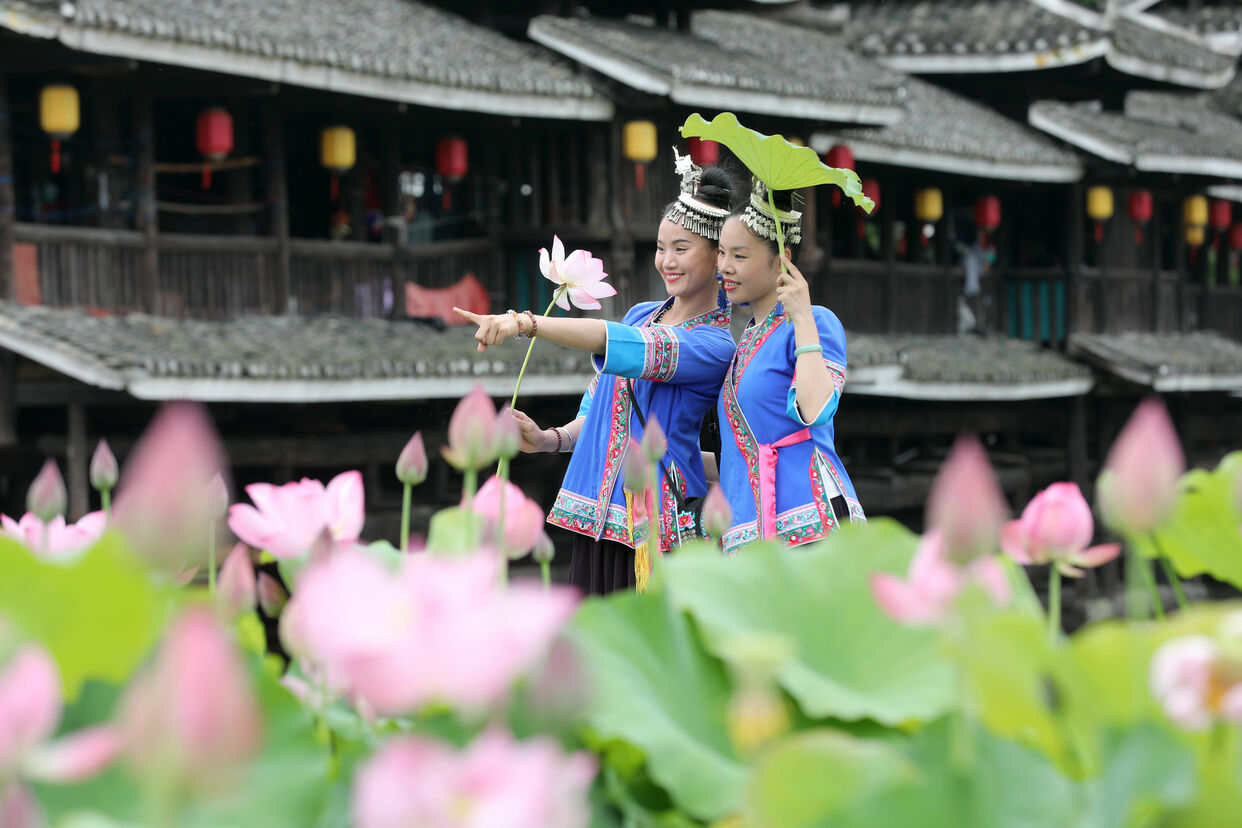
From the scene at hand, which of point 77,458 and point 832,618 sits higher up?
point 832,618

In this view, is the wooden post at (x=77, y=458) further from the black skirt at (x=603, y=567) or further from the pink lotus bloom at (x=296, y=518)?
the pink lotus bloom at (x=296, y=518)

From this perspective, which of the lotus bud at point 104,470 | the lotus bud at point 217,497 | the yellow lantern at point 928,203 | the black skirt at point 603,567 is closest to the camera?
the lotus bud at point 217,497

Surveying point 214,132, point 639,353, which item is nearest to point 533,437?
point 639,353

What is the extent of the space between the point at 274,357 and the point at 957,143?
6.06 meters

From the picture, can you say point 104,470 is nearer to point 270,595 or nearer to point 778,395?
point 270,595

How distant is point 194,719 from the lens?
503mm

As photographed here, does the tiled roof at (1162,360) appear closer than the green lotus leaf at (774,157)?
No

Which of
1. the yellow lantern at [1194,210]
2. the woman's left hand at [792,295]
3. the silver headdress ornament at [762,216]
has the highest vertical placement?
the yellow lantern at [1194,210]

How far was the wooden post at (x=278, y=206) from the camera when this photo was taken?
761cm

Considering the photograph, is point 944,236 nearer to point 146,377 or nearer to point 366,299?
point 366,299

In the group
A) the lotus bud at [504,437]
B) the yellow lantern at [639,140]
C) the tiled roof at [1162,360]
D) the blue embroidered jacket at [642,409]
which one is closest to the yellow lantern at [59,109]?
the yellow lantern at [639,140]

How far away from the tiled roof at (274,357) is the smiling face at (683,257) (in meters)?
3.80

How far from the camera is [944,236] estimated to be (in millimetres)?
11875

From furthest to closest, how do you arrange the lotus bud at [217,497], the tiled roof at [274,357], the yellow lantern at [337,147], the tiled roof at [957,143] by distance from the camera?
the tiled roof at [957,143] < the yellow lantern at [337,147] < the tiled roof at [274,357] < the lotus bud at [217,497]
